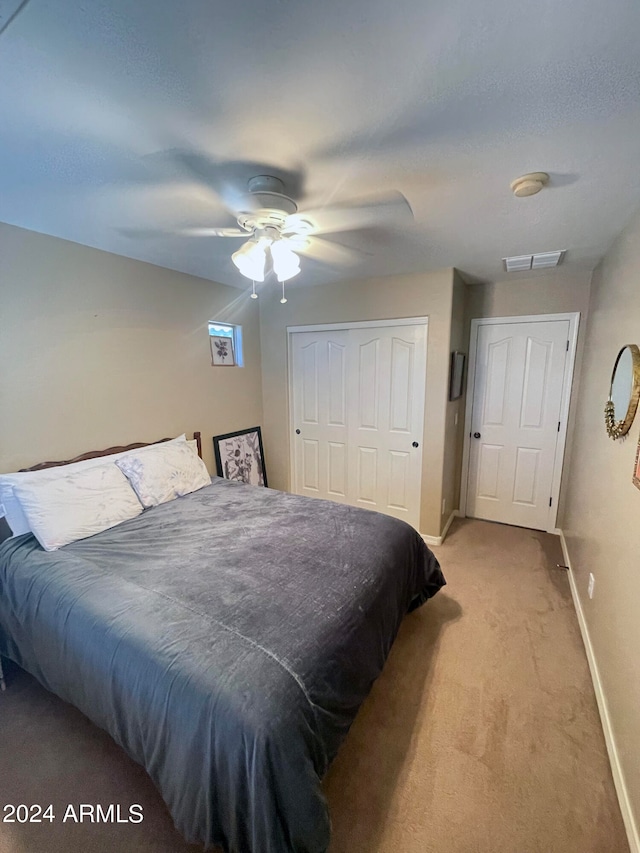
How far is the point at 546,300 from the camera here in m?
3.12

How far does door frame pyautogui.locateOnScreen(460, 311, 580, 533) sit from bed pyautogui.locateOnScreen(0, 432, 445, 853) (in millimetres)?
1867

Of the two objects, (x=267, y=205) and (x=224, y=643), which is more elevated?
(x=267, y=205)

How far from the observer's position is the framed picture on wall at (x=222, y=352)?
10.8ft

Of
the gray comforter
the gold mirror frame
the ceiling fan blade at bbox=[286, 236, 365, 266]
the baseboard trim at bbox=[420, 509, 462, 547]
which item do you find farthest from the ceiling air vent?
the baseboard trim at bbox=[420, 509, 462, 547]

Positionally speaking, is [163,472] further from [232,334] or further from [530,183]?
[530,183]

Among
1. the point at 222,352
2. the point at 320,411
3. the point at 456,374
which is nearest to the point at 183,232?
the point at 222,352

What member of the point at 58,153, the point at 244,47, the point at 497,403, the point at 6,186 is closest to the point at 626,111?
the point at 244,47

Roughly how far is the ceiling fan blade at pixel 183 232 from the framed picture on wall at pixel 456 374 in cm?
196

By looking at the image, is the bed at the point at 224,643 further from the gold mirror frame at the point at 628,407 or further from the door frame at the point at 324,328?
the door frame at the point at 324,328

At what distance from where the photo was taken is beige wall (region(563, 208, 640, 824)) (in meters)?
1.37

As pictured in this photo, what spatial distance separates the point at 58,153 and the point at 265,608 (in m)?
1.90

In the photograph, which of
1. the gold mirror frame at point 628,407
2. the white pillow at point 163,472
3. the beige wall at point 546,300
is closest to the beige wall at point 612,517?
the gold mirror frame at point 628,407

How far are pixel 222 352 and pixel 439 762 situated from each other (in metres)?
3.21

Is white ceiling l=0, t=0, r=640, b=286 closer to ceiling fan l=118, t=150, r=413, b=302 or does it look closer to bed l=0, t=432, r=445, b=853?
ceiling fan l=118, t=150, r=413, b=302
